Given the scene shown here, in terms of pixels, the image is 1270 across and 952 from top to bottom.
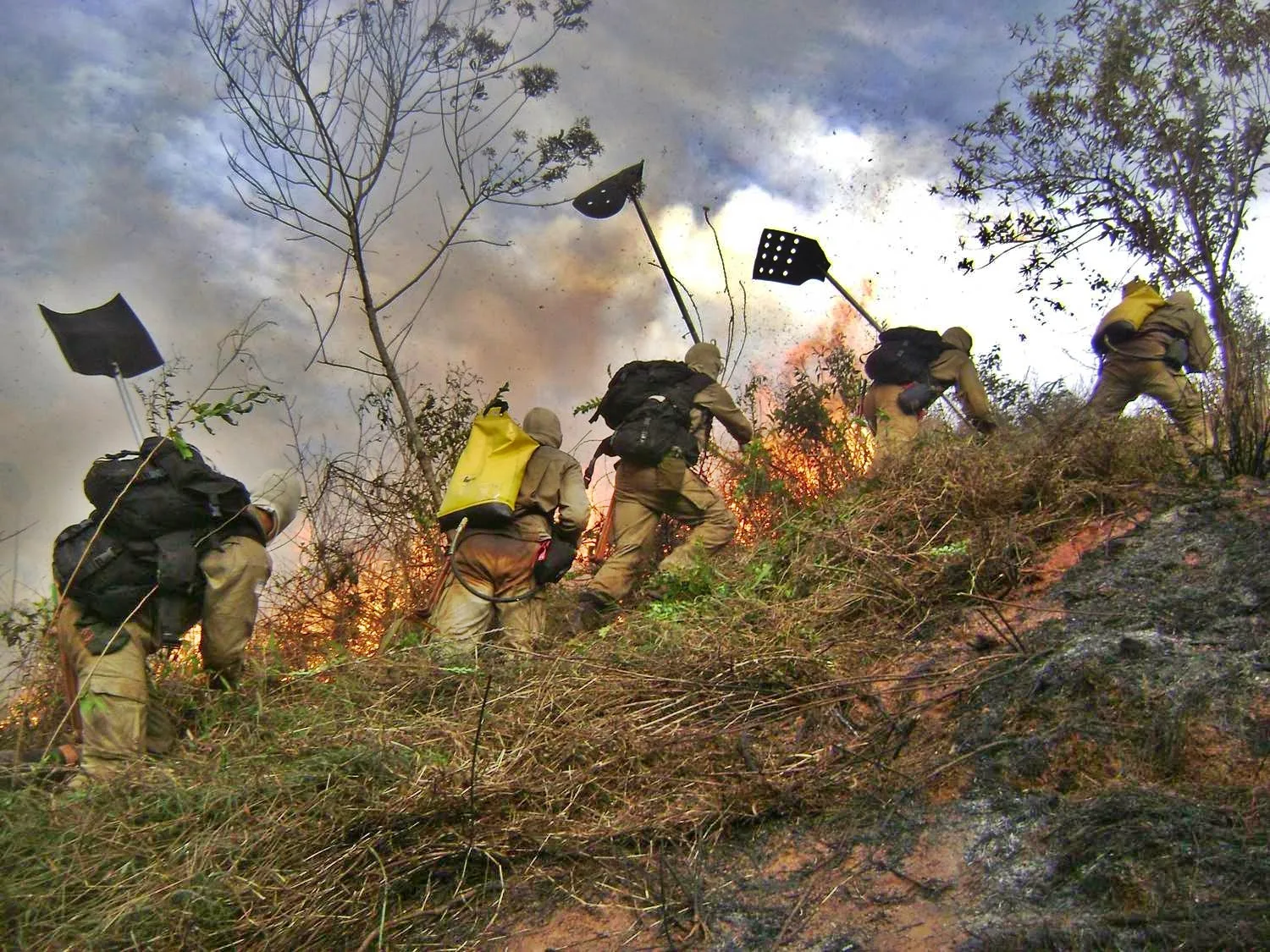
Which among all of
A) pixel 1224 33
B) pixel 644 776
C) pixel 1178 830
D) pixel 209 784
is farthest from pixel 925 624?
pixel 1224 33

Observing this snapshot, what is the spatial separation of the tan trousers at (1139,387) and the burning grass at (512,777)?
2.16 meters

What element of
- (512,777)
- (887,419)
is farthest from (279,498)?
(887,419)

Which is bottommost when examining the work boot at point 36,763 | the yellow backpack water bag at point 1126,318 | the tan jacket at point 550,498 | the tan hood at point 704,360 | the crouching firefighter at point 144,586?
the work boot at point 36,763

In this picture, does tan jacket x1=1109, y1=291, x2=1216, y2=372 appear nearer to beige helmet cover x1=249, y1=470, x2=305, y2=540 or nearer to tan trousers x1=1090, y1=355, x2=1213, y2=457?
tan trousers x1=1090, y1=355, x2=1213, y2=457

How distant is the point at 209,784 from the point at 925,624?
3.00m

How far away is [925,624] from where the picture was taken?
4.66 meters

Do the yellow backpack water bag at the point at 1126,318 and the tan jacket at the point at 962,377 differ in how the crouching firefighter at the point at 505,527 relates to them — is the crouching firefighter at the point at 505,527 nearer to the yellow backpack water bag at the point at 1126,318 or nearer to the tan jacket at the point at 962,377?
the tan jacket at the point at 962,377

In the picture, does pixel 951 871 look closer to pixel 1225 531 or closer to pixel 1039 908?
pixel 1039 908

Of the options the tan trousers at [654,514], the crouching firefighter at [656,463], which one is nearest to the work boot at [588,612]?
the crouching firefighter at [656,463]

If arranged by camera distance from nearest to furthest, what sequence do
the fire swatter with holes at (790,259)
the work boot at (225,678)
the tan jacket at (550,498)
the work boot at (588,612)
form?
the work boot at (225,678) < the tan jacket at (550,498) < the work boot at (588,612) < the fire swatter with holes at (790,259)

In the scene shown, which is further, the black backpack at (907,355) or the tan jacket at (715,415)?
the black backpack at (907,355)

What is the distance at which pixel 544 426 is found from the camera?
6.50m

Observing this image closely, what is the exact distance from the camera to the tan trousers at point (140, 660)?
4.18 m

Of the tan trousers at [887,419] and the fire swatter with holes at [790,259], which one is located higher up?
the fire swatter with holes at [790,259]
